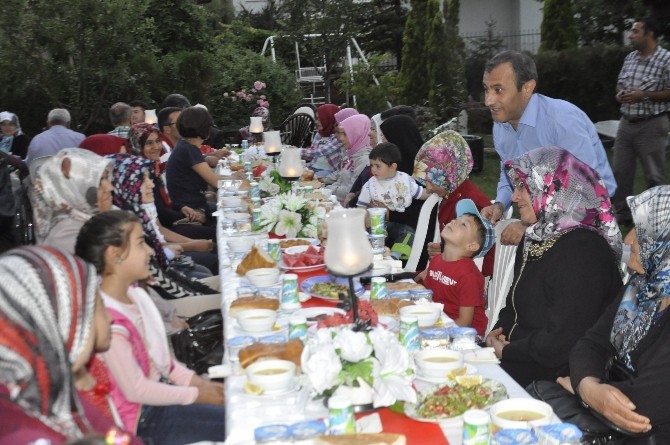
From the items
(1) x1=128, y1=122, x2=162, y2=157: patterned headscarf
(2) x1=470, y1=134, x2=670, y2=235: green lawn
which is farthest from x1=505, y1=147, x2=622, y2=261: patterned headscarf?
(2) x1=470, y1=134, x2=670, y2=235: green lawn

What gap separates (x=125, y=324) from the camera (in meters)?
2.76

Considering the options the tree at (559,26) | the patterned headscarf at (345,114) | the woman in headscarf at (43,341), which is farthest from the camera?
the tree at (559,26)

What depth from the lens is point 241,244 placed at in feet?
14.3

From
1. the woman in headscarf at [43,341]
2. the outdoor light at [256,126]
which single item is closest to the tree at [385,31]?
the outdoor light at [256,126]

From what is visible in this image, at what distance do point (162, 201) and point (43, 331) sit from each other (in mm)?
4513

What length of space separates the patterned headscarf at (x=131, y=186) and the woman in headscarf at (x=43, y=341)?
2.56 m

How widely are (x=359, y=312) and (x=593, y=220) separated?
40.1 inches

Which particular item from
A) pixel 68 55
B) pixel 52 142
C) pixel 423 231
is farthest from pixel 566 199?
pixel 68 55

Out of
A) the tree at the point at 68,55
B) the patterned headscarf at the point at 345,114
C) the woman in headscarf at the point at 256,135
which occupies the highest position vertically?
the tree at the point at 68,55

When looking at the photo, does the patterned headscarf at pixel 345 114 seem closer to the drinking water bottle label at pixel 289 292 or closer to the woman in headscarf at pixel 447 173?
the woman in headscarf at pixel 447 173

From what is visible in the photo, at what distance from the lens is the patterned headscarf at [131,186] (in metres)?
4.44

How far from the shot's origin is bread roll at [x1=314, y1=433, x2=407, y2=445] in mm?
1994

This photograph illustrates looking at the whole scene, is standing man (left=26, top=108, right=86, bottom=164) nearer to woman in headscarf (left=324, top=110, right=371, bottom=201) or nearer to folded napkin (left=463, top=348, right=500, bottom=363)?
woman in headscarf (left=324, top=110, right=371, bottom=201)

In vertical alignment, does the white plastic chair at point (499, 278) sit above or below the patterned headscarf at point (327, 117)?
below
